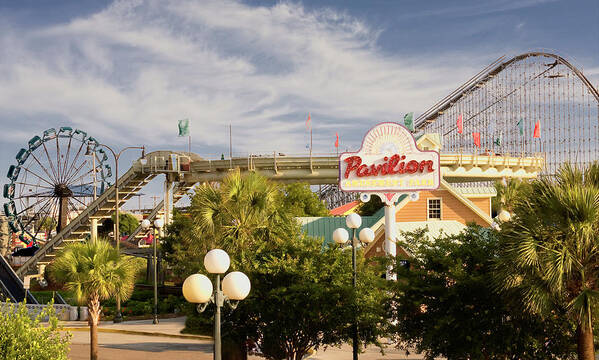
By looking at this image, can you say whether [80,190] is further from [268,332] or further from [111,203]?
[268,332]

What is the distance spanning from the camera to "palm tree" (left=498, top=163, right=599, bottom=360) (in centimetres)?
1045

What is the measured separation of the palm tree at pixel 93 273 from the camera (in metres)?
16.6

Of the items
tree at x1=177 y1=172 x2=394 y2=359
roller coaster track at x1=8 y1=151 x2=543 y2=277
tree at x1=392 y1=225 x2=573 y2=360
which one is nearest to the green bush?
tree at x1=177 y1=172 x2=394 y2=359

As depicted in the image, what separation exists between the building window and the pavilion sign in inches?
335

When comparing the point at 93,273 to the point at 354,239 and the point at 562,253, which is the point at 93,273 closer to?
the point at 354,239

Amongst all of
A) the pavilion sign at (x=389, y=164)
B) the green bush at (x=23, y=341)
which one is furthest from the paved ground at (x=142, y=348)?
the green bush at (x=23, y=341)

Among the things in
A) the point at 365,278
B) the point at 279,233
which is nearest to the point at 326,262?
the point at 365,278

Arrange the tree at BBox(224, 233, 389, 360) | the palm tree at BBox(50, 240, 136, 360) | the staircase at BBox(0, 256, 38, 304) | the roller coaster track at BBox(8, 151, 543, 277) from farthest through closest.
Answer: the roller coaster track at BBox(8, 151, 543, 277) < the staircase at BBox(0, 256, 38, 304) < the palm tree at BBox(50, 240, 136, 360) < the tree at BBox(224, 233, 389, 360)

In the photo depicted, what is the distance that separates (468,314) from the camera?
12797mm

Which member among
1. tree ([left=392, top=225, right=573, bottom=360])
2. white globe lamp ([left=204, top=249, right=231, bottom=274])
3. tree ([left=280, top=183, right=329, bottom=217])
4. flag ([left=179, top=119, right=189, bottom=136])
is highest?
flag ([left=179, top=119, right=189, bottom=136])

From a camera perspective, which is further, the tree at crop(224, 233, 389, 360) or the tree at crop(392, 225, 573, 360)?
the tree at crop(224, 233, 389, 360)

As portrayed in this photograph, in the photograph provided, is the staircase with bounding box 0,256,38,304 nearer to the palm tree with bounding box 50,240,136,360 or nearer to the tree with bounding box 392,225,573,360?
the palm tree with bounding box 50,240,136,360

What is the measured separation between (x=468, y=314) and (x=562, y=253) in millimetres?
3117

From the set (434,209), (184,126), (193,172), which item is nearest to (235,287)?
(434,209)
